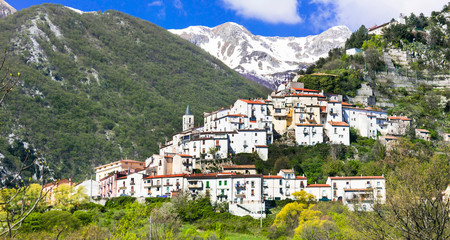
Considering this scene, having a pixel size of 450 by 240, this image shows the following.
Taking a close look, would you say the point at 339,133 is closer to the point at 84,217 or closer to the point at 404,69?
the point at 404,69

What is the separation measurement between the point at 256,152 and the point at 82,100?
274 ft

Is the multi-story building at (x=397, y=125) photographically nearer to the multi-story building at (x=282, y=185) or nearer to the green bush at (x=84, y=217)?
the multi-story building at (x=282, y=185)

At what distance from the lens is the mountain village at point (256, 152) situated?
2815 inches

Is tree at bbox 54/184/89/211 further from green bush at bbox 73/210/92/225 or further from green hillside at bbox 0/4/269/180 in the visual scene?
green hillside at bbox 0/4/269/180

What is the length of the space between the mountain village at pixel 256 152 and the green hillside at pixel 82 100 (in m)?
30.6

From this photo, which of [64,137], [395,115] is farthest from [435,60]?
[64,137]

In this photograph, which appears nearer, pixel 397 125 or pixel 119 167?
pixel 119 167

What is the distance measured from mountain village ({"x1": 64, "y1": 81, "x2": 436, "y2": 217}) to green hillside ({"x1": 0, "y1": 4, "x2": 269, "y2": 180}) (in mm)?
30618

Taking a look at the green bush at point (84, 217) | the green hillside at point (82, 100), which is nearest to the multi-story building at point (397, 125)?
the green hillside at point (82, 100)

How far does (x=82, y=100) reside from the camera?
151125 mm

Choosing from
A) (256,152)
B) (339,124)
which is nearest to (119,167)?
(256,152)

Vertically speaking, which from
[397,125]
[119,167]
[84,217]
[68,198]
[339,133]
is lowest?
[84,217]

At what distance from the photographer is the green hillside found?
123 metres

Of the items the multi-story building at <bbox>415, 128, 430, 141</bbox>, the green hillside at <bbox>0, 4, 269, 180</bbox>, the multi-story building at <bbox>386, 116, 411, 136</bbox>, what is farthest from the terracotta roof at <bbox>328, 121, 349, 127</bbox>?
the green hillside at <bbox>0, 4, 269, 180</bbox>
